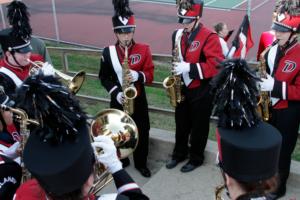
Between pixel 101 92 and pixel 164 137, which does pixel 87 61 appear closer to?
pixel 101 92

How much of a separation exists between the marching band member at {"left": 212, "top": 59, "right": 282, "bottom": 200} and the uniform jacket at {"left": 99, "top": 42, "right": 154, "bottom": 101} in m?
2.70

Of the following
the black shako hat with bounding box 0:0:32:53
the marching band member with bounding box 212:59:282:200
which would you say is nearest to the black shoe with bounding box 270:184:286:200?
the marching band member with bounding box 212:59:282:200

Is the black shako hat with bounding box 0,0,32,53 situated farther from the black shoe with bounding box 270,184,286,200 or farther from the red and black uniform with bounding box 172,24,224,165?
the black shoe with bounding box 270,184,286,200

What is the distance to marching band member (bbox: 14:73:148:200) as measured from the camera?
2.19 metres

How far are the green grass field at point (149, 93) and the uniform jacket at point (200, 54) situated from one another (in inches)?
53.2

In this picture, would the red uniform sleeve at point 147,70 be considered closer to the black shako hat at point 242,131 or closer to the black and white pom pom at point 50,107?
the black shako hat at point 242,131

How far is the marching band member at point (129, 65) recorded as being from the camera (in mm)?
4914

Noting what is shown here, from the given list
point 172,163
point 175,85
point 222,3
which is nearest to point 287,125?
point 175,85

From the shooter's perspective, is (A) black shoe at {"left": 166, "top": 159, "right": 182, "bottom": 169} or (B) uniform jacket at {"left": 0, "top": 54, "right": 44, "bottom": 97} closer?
(B) uniform jacket at {"left": 0, "top": 54, "right": 44, "bottom": 97}

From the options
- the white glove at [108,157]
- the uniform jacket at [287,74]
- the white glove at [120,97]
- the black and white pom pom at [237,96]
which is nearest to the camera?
the black and white pom pom at [237,96]

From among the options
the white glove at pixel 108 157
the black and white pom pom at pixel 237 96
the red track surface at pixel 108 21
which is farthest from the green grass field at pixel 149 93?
the red track surface at pixel 108 21

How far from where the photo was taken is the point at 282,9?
420cm

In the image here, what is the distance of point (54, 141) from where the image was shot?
223 cm

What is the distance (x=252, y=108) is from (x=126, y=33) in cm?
283
